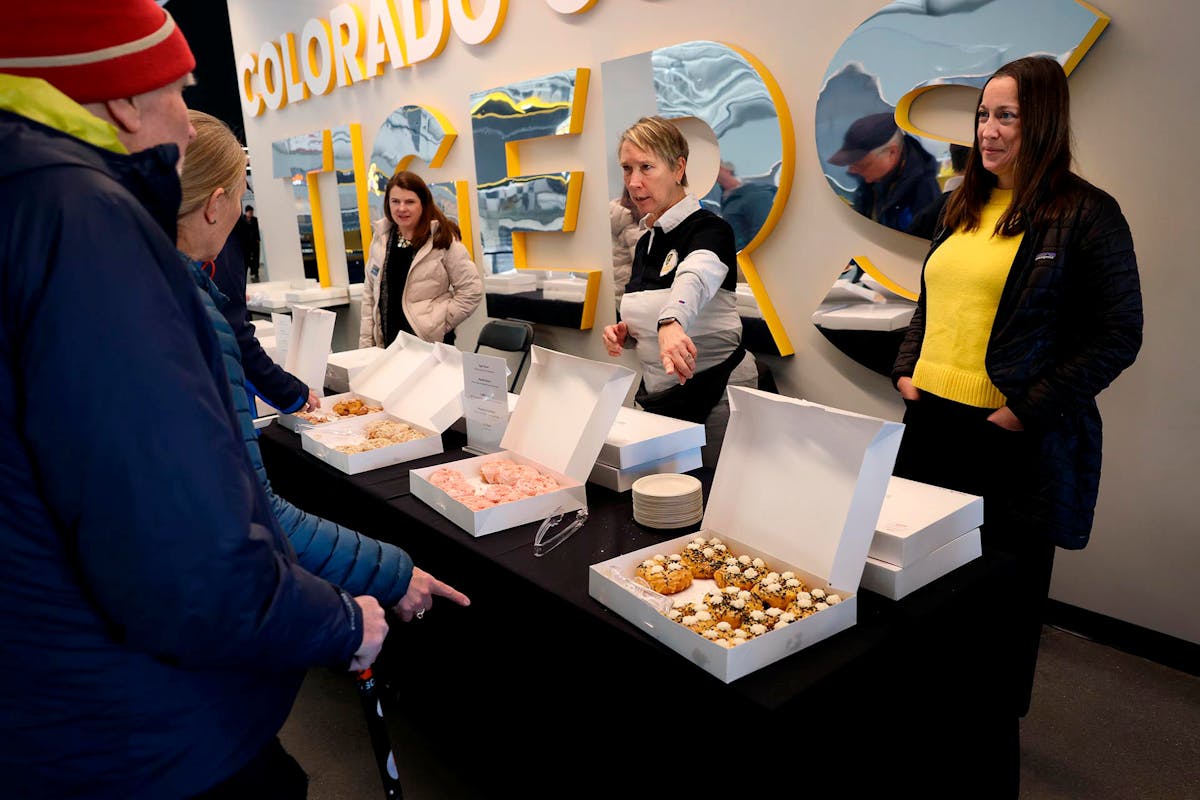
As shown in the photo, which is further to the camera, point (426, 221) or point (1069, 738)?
point (426, 221)

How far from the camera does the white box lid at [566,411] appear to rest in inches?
71.8

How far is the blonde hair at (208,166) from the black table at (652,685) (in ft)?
2.62

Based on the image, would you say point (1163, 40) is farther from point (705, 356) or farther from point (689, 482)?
point (689, 482)

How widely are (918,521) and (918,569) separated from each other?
9 cm

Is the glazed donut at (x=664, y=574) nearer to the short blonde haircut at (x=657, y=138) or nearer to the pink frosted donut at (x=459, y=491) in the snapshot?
the pink frosted donut at (x=459, y=491)

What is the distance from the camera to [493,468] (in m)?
1.97

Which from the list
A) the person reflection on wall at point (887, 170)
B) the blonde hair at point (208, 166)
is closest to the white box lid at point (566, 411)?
the blonde hair at point (208, 166)

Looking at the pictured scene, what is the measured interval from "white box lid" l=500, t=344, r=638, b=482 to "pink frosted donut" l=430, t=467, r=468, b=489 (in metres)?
0.18

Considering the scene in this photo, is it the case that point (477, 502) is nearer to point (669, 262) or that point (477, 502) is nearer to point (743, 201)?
point (669, 262)

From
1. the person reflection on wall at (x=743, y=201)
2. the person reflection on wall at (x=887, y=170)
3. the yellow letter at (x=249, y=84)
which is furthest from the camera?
the yellow letter at (x=249, y=84)

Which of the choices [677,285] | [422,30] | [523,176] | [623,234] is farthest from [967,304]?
[422,30]

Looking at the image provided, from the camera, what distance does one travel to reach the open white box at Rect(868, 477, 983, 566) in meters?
1.34

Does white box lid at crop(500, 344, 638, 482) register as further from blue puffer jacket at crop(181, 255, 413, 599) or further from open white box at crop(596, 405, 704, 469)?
blue puffer jacket at crop(181, 255, 413, 599)

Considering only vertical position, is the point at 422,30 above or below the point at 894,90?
above
